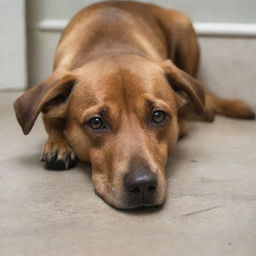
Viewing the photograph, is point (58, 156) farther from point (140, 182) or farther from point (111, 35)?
point (111, 35)

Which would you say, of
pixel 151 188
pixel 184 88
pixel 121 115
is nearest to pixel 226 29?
pixel 184 88

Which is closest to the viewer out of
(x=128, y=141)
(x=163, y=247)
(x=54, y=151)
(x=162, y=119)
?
(x=163, y=247)

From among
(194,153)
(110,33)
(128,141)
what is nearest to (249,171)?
(194,153)

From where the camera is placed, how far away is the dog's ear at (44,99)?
2334 millimetres

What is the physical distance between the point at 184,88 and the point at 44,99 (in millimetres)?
692

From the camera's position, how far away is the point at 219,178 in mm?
2426

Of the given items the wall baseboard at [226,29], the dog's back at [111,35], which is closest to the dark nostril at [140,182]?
the dog's back at [111,35]

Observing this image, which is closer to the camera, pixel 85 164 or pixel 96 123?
pixel 96 123

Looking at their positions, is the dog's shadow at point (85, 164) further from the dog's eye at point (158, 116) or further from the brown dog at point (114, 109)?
the dog's eye at point (158, 116)

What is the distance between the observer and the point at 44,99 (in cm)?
234

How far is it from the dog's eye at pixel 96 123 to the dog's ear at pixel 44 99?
0.25 m

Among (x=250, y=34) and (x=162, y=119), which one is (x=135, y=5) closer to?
(x=250, y=34)

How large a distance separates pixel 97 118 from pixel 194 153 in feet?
2.59

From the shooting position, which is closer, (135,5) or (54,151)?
(54,151)
